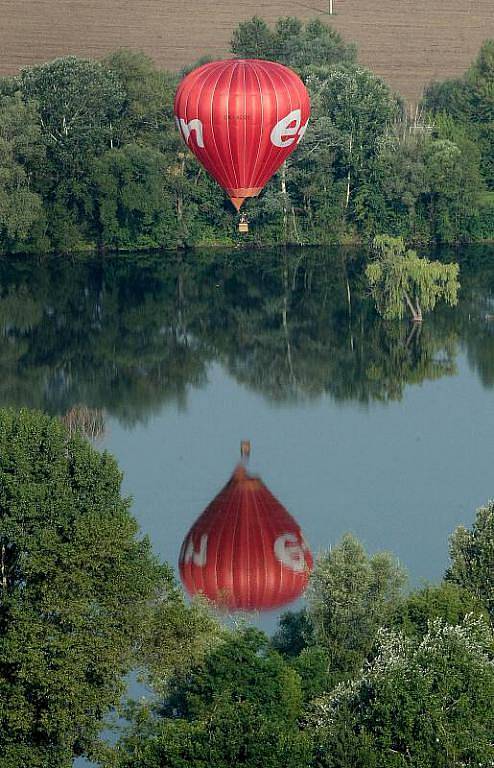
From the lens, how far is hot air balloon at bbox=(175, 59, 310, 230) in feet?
165

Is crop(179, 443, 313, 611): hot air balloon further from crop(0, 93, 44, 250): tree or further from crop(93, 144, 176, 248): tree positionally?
crop(93, 144, 176, 248): tree

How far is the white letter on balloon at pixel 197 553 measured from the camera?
37219 mm

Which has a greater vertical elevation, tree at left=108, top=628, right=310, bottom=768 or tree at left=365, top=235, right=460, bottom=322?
tree at left=365, top=235, right=460, bottom=322

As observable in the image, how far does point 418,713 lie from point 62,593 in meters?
5.54

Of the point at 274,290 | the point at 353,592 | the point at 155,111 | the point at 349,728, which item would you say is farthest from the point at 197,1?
the point at 349,728

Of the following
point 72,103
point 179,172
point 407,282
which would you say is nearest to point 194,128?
→ point 407,282


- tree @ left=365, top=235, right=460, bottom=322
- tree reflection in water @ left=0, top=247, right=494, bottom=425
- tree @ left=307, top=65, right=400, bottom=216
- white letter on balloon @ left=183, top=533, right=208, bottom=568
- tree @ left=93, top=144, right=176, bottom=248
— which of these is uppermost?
tree @ left=307, top=65, right=400, bottom=216

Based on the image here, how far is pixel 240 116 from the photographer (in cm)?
5025

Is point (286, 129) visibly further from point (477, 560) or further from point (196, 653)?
point (196, 653)

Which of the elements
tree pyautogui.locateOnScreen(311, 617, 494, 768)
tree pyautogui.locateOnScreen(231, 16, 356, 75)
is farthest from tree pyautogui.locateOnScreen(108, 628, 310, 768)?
tree pyautogui.locateOnScreen(231, 16, 356, 75)

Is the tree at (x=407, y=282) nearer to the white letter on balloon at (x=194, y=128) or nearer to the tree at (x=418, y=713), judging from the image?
the white letter on balloon at (x=194, y=128)

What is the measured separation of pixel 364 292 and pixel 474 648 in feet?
120

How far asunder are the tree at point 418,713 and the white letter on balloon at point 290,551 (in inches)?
421

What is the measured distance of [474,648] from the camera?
25.4m
